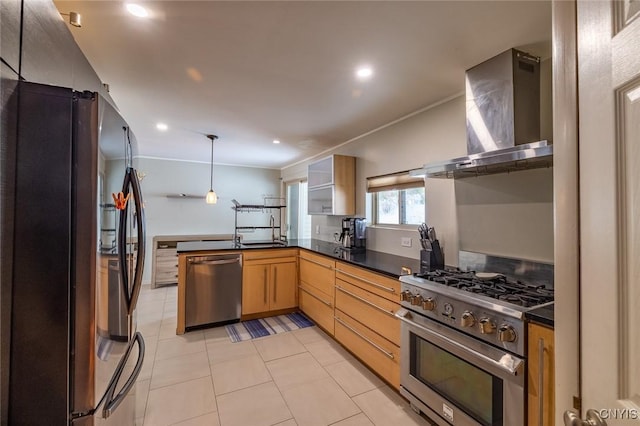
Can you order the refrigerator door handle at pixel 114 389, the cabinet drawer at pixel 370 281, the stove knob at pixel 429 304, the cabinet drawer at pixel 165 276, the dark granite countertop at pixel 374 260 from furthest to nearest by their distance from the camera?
the cabinet drawer at pixel 165 276 → the dark granite countertop at pixel 374 260 → the cabinet drawer at pixel 370 281 → the stove knob at pixel 429 304 → the refrigerator door handle at pixel 114 389

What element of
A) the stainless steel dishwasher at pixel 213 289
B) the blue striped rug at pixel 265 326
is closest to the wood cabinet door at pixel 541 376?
the blue striped rug at pixel 265 326

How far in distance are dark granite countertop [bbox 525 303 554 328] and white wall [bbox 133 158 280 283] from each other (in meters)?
5.41

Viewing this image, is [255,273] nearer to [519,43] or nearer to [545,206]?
[545,206]

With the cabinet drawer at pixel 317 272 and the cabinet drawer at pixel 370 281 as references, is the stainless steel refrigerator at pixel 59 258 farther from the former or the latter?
the cabinet drawer at pixel 317 272

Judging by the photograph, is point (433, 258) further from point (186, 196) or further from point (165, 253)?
point (186, 196)

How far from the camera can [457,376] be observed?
160 centimetres

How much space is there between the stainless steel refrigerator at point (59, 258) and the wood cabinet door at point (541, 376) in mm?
1827


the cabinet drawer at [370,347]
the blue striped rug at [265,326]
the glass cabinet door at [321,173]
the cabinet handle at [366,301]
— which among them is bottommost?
the blue striped rug at [265,326]

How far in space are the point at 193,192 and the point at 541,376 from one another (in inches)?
226

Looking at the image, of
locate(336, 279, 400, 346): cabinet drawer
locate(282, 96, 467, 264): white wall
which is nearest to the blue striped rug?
locate(336, 279, 400, 346): cabinet drawer

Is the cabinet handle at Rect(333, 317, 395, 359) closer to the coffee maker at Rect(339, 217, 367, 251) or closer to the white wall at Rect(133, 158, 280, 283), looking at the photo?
the coffee maker at Rect(339, 217, 367, 251)

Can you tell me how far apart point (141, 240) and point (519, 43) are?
8.11 feet

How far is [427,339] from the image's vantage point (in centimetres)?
175

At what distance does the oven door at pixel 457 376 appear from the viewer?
51.9 inches
